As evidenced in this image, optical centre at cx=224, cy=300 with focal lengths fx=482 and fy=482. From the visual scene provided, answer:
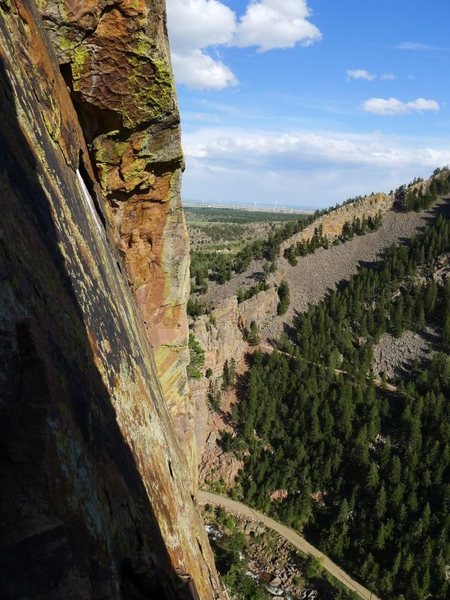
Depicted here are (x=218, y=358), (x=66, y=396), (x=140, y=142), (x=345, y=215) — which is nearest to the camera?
(x=66, y=396)

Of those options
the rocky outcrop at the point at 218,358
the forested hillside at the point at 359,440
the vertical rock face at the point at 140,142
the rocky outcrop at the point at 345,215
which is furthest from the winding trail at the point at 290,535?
the rocky outcrop at the point at 345,215

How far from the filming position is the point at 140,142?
16.0 metres

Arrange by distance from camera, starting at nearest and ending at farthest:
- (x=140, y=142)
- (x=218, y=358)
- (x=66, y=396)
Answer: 1. (x=66, y=396)
2. (x=140, y=142)
3. (x=218, y=358)

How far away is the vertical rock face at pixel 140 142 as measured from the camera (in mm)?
13055

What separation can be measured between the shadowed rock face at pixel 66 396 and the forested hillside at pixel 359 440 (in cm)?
3601

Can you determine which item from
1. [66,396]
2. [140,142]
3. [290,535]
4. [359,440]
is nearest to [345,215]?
[359,440]

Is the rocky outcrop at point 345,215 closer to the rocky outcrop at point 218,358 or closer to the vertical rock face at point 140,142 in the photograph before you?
the rocky outcrop at point 218,358

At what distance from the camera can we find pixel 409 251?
272 ft

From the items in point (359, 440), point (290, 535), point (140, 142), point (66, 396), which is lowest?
point (290, 535)

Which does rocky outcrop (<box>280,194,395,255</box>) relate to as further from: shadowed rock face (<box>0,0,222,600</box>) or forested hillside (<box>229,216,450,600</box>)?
shadowed rock face (<box>0,0,222,600</box>)

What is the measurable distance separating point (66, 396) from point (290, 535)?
4880 cm

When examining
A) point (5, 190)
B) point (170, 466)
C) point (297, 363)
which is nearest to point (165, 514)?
point (170, 466)

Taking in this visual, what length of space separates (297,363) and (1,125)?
190 feet

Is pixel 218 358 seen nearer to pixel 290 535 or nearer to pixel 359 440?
pixel 359 440
